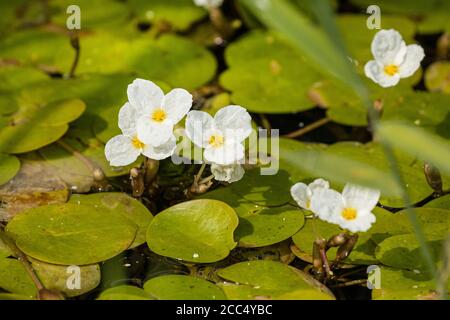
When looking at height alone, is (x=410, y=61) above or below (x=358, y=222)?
above

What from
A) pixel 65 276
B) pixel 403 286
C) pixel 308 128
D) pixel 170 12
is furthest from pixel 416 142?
pixel 170 12

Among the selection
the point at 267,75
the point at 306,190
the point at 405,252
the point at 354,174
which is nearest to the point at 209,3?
the point at 267,75

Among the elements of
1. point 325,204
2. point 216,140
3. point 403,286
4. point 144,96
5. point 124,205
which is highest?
point 144,96

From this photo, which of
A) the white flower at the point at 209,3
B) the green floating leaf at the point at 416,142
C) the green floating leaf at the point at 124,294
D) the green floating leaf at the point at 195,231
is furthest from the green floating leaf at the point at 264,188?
the white flower at the point at 209,3

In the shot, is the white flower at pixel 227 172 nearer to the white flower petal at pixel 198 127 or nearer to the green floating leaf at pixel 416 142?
the white flower petal at pixel 198 127

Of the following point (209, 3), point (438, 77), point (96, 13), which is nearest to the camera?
point (438, 77)

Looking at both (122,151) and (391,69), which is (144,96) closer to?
(122,151)

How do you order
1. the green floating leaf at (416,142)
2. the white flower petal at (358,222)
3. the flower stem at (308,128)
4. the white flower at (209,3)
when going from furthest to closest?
the white flower at (209,3) → the flower stem at (308,128) → the white flower petal at (358,222) → the green floating leaf at (416,142)

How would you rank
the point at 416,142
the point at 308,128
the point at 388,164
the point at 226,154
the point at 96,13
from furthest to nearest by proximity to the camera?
the point at 96,13 → the point at 308,128 → the point at 388,164 → the point at 226,154 → the point at 416,142

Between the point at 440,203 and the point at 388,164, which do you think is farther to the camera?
the point at 388,164
